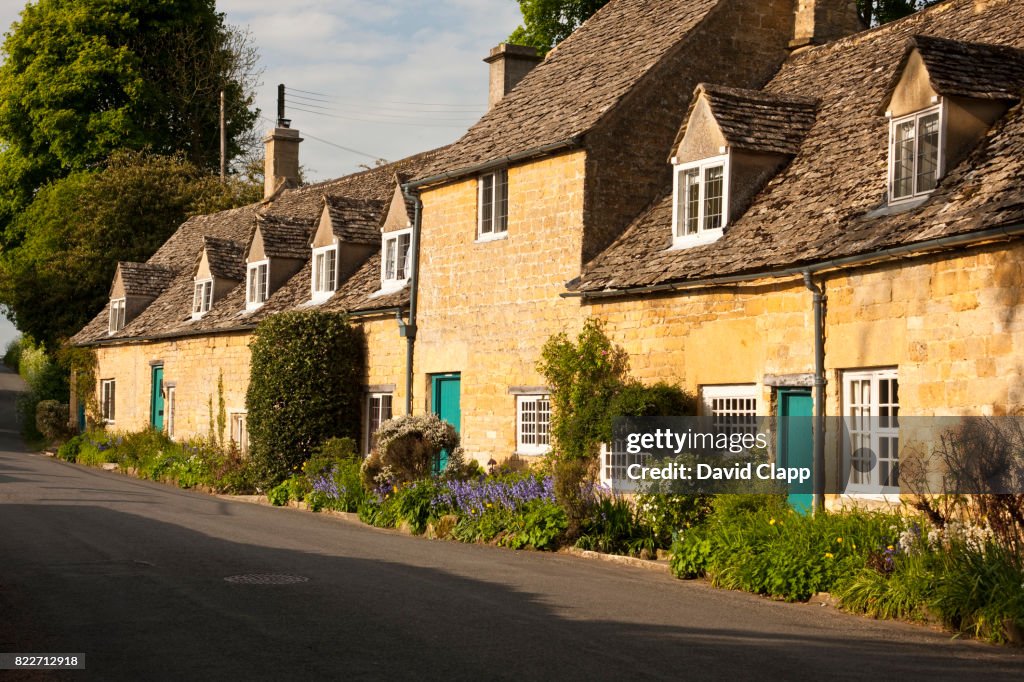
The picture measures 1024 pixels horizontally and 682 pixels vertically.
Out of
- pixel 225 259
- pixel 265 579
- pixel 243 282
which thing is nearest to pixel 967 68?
pixel 265 579

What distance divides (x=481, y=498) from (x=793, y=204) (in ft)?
21.6

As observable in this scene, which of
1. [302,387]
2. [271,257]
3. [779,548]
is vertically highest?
[271,257]

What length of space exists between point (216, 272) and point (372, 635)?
26.3 meters

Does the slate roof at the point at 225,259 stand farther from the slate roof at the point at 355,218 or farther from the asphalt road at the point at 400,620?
the asphalt road at the point at 400,620

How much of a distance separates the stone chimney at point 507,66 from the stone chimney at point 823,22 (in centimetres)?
691

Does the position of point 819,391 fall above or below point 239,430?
above

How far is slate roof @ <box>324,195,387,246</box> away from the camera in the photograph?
93.2 feet

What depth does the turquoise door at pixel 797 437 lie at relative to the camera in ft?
50.3

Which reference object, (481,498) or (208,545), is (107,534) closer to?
(208,545)

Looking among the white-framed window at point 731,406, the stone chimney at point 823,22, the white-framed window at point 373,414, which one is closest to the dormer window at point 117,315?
the white-framed window at point 373,414

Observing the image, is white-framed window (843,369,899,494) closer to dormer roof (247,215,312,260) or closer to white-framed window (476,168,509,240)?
white-framed window (476,168,509,240)

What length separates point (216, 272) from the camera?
114 feet

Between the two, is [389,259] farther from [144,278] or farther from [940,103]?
[144,278]

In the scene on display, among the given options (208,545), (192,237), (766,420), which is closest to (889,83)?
(766,420)
